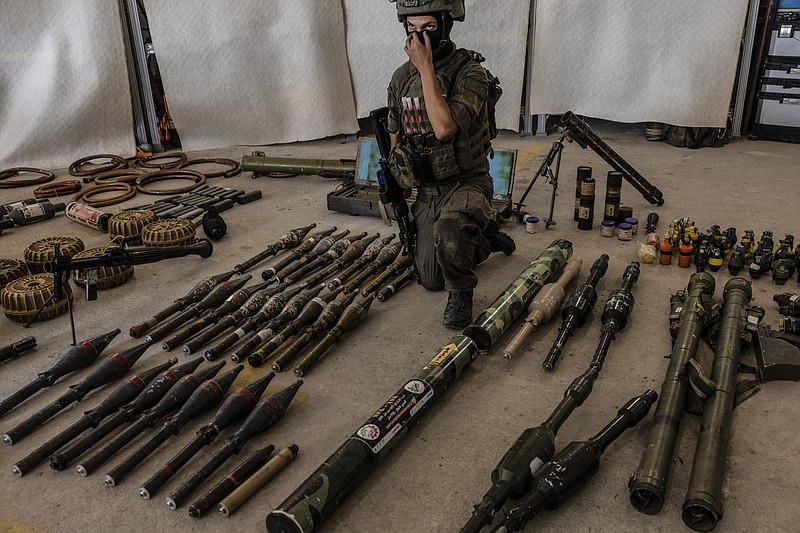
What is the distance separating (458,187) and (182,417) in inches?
79.1

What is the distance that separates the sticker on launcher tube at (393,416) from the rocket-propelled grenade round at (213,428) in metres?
0.60

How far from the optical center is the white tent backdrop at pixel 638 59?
24.4 ft

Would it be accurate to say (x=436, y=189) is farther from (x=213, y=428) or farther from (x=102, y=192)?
(x=102, y=192)

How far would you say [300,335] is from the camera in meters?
3.70

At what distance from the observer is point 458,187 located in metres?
3.84

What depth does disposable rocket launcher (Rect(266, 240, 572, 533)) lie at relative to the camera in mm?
2316

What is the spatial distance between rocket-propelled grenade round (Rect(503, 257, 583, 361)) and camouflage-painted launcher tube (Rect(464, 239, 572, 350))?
0.06 m

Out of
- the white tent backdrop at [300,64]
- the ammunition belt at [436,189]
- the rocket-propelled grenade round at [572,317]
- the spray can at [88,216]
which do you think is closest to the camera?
the rocket-propelled grenade round at [572,317]

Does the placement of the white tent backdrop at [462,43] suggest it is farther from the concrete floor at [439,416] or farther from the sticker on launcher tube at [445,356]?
the sticker on launcher tube at [445,356]

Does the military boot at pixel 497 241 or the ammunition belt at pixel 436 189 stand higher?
the ammunition belt at pixel 436 189

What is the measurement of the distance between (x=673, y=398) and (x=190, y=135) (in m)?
7.34

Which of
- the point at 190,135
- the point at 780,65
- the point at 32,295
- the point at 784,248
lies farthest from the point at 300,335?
the point at 780,65

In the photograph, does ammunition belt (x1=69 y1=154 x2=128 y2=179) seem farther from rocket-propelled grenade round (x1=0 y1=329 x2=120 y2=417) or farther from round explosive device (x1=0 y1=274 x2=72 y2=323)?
rocket-propelled grenade round (x1=0 y1=329 x2=120 y2=417)

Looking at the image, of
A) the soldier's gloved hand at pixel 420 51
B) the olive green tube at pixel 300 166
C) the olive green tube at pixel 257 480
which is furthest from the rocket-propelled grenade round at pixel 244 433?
the olive green tube at pixel 300 166
